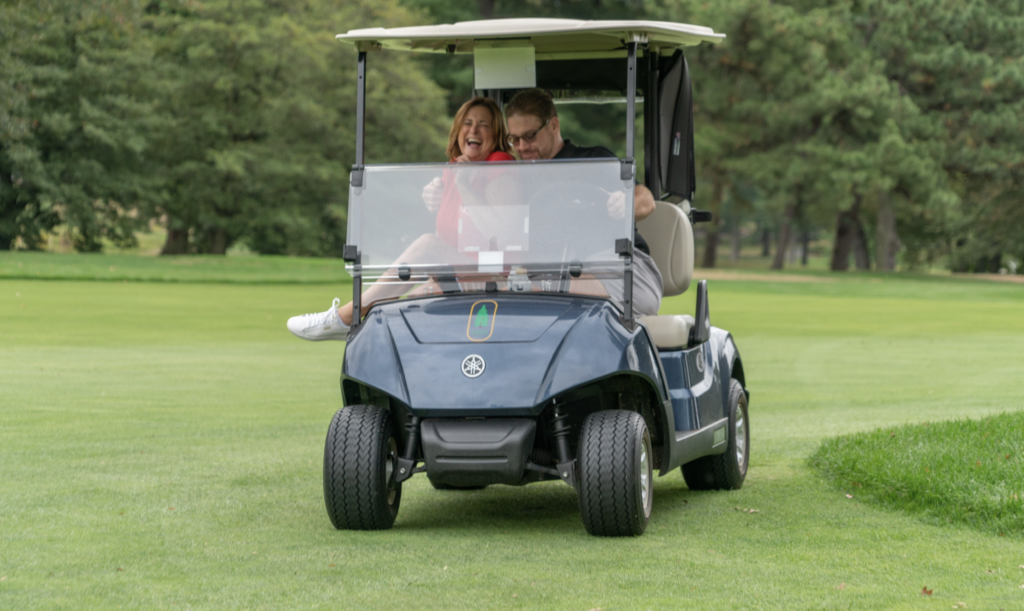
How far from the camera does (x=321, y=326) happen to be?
5.27m

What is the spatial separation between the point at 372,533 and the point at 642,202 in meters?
1.77

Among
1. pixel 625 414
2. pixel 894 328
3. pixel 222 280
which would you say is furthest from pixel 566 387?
pixel 222 280

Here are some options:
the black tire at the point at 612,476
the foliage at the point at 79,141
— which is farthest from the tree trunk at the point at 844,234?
the black tire at the point at 612,476

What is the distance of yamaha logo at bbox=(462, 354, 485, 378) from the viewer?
4320 millimetres

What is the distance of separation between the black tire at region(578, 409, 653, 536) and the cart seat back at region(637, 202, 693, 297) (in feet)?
3.72

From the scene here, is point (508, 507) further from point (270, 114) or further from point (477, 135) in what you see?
point (270, 114)

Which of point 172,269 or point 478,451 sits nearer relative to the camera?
point 478,451

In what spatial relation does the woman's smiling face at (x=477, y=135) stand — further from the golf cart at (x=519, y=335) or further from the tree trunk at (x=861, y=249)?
the tree trunk at (x=861, y=249)

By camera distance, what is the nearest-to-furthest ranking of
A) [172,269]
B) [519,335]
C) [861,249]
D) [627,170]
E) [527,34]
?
[519,335]
[627,170]
[527,34]
[172,269]
[861,249]

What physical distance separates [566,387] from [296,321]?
5.17ft

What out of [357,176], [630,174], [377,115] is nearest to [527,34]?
[630,174]

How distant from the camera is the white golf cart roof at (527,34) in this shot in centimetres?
487

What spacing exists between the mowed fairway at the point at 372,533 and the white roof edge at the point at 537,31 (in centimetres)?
195

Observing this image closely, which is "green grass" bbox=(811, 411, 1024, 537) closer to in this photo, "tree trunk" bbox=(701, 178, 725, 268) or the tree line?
the tree line
